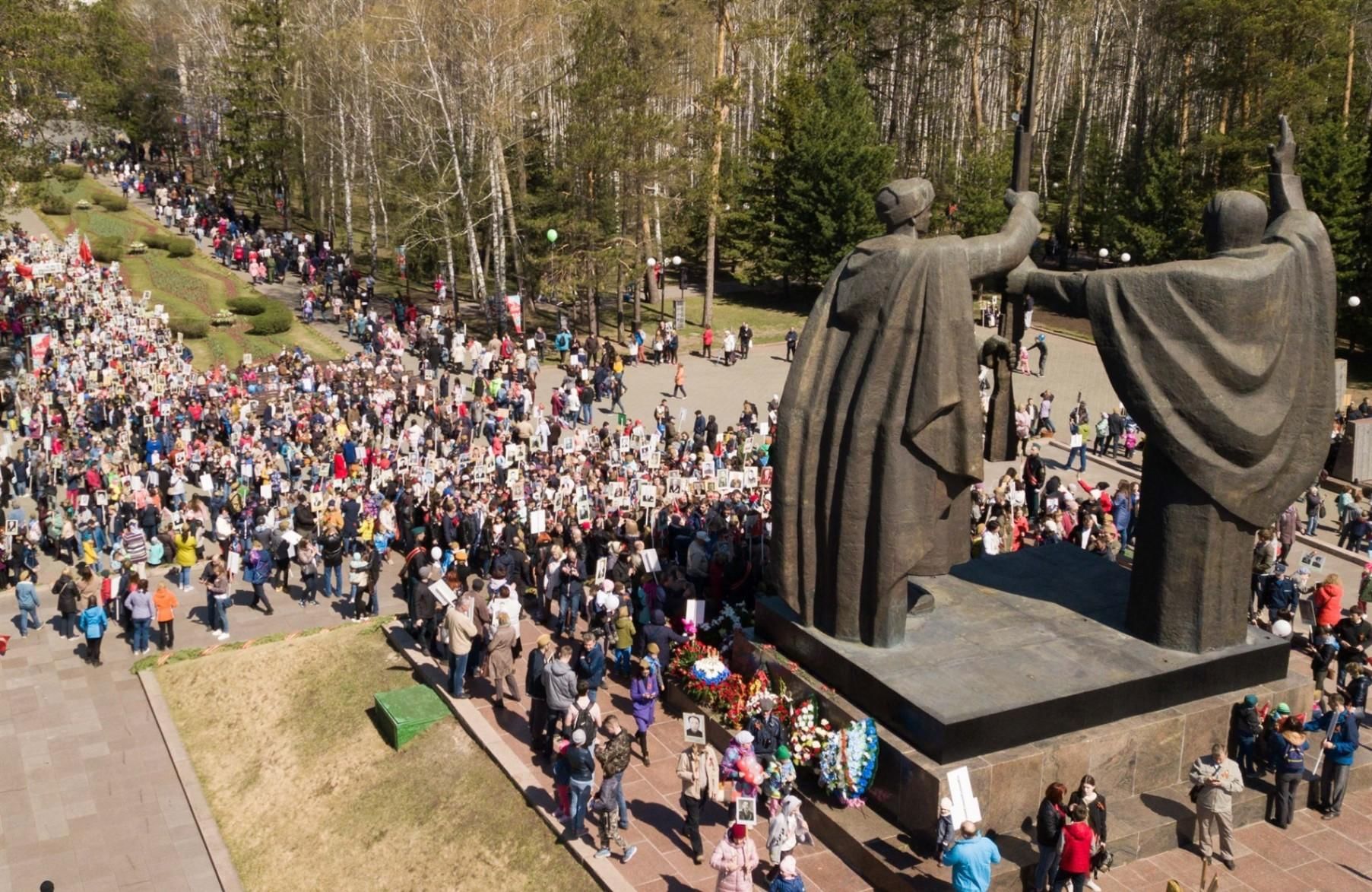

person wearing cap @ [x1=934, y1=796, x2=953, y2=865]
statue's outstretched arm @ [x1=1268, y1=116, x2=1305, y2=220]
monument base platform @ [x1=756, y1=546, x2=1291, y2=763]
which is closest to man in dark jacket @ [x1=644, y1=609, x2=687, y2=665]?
monument base platform @ [x1=756, y1=546, x2=1291, y2=763]

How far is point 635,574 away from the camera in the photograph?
17.9 m

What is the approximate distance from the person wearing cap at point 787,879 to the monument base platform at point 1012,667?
2070mm

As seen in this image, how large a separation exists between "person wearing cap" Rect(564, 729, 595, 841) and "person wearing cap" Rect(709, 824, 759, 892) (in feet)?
6.81

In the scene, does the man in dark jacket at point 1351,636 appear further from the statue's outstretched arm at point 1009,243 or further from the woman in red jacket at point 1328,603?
the statue's outstretched arm at point 1009,243

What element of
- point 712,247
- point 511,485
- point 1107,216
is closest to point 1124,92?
point 1107,216

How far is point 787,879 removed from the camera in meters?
11.2

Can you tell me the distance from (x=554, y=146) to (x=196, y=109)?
105 feet

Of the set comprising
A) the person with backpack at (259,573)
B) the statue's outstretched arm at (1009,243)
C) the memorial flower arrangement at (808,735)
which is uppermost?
the statue's outstretched arm at (1009,243)

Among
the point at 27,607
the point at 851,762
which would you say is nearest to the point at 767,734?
the point at 851,762

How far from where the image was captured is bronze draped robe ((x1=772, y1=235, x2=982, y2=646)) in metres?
12.9

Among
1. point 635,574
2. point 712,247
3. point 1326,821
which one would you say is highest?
point 712,247

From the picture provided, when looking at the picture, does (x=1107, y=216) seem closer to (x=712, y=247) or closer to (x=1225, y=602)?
(x=712, y=247)

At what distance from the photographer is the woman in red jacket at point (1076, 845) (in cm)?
1141

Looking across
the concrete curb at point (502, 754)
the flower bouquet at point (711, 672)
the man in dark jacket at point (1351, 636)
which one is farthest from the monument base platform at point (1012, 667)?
the concrete curb at point (502, 754)
